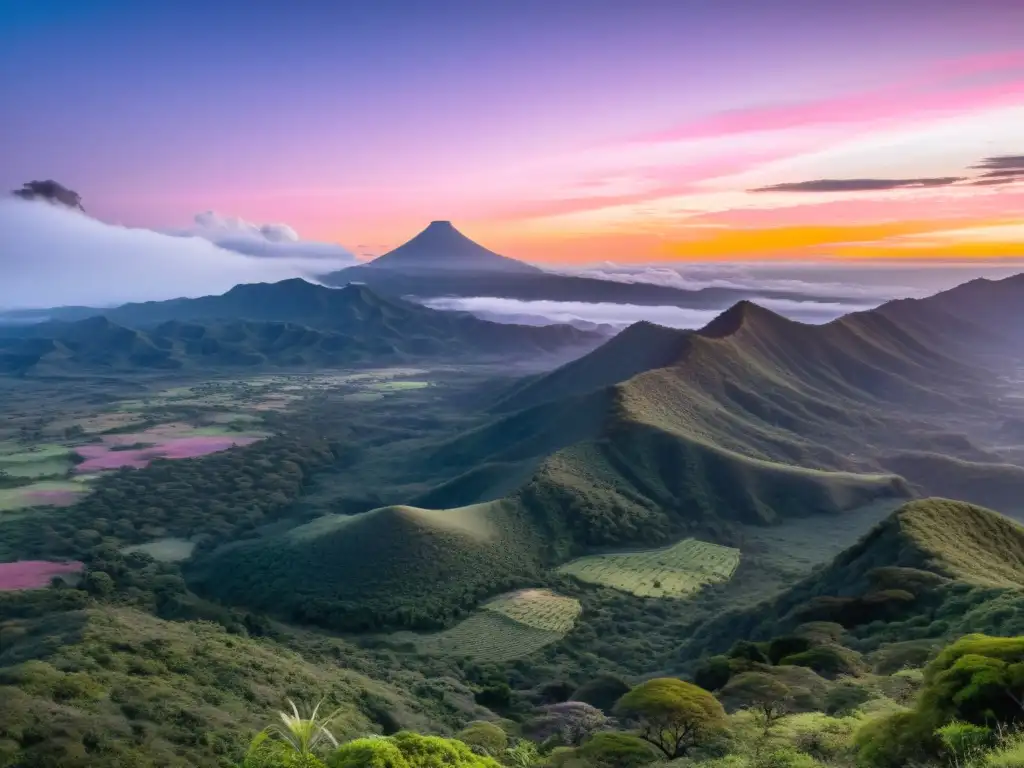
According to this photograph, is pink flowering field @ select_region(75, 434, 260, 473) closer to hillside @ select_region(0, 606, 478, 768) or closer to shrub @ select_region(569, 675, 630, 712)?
hillside @ select_region(0, 606, 478, 768)

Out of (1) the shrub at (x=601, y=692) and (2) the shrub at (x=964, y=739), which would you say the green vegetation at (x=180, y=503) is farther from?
(2) the shrub at (x=964, y=739)

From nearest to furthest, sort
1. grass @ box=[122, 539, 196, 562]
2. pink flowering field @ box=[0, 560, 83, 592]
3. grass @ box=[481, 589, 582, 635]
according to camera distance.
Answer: grass @ box=[481, 589, 582, 635] < pink flowering field @ box=[0, 560, 83, 592] < grass @ box=[122, 539, 196, 562]

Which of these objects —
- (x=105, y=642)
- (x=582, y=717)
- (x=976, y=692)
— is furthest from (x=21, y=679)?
(x=976, y=692)

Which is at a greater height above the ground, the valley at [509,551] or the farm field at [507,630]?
the valley at [509,551]

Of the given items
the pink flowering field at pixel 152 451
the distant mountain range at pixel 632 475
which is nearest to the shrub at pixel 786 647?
the distant mountain range at pixel 632 475

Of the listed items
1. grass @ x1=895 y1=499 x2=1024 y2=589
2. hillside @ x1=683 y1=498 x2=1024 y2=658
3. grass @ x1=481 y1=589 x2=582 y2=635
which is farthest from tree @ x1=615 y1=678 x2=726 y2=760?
grass @ x1=481 y1=589 x2=582 y2=635

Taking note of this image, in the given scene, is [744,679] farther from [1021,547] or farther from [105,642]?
[1021,547]

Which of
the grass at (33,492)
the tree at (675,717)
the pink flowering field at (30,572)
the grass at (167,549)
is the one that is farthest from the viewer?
the grass at (33,492)
